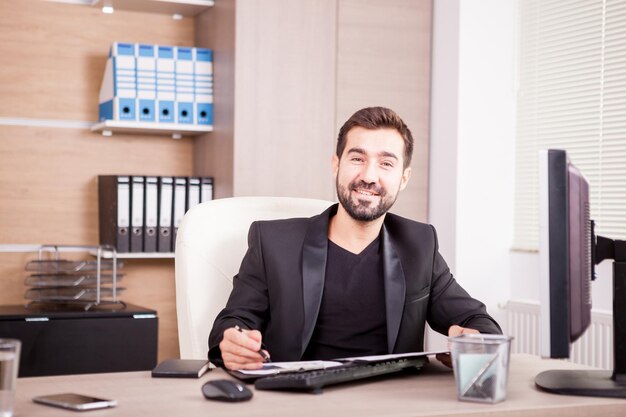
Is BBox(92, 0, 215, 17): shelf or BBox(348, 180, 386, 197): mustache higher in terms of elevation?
BBox(92, 0, 215, 17): shelf

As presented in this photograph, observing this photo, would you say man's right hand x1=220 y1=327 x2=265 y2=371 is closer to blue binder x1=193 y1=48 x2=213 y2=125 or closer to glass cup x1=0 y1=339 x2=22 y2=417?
glass cup x1=0 y1=339 x2=22 y2=417

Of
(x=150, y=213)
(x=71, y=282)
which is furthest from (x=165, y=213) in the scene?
(x=71, y=282)

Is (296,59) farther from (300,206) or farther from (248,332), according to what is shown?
(248,332)

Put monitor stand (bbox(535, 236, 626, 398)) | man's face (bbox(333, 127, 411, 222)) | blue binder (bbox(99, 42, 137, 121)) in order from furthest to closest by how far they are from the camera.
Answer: blue binder (bbox(99, 42, 137, 121))
man's face (bbox(333, 127, 411, 222))
monitor stand (bbox(535, 236, 626, 398))

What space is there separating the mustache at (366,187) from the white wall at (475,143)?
69.6 inches

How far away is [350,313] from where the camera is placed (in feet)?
7.15

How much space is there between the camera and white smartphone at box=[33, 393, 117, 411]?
4.32 ft

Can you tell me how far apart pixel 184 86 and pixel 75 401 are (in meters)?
2.56

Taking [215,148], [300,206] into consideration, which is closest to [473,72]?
[215,148]

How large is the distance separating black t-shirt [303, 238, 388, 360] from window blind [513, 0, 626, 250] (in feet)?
6.00

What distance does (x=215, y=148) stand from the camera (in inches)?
150

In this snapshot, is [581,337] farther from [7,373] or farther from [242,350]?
[7,373]

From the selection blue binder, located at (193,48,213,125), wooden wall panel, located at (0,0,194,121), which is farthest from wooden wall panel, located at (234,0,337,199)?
wooden wall panel, located at (0,0,194,121)

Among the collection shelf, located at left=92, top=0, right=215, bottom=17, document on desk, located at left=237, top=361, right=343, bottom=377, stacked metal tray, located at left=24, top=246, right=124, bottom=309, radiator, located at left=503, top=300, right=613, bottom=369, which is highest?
shelf, located at left=92, top=0, right=215, bottom=17
